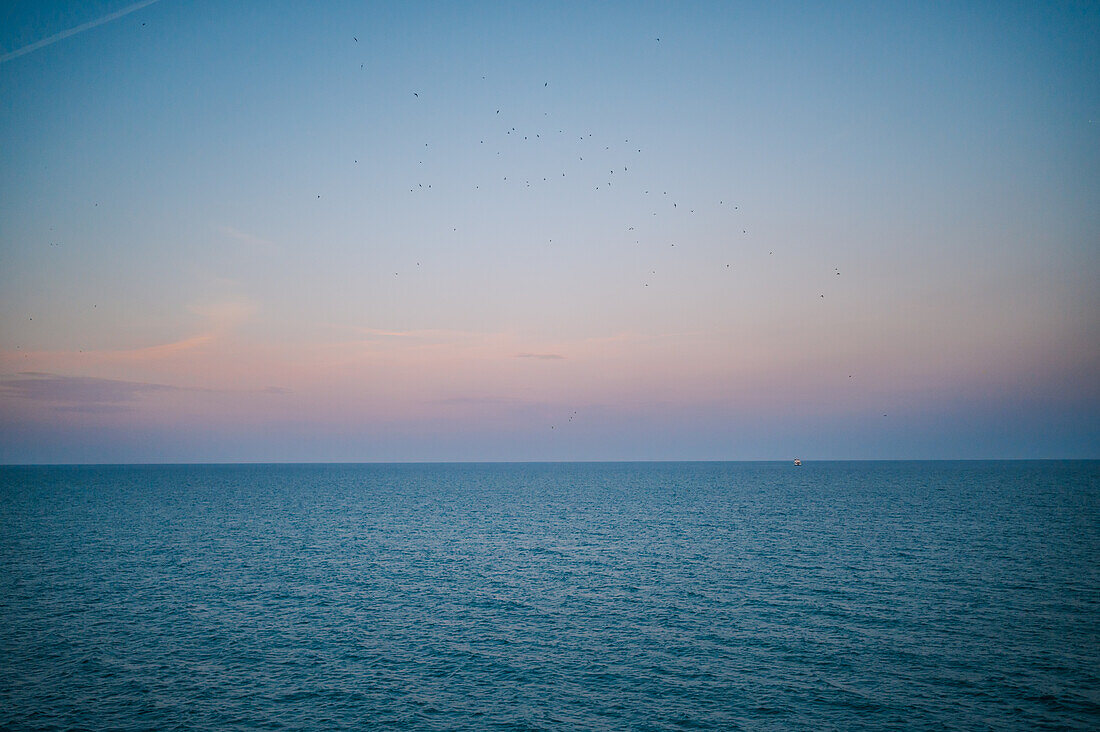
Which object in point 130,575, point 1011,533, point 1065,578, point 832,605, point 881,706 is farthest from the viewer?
point 1011,533

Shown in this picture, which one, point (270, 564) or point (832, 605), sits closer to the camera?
point (832, 605)

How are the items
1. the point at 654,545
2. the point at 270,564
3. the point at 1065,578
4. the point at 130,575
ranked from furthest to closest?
the point at 654,545, the point at 270,564, the point at 130,575, the point at 1065,578

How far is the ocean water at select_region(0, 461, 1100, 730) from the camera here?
28281 millimetres

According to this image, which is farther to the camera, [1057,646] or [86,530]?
[86,530]

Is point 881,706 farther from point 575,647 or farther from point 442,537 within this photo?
point 442,537

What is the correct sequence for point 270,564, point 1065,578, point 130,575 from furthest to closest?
point 270,564, point 130,575, point 1065,578

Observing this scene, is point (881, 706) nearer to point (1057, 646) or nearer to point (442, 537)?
point (1057, 646)

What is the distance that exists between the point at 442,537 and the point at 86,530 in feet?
164

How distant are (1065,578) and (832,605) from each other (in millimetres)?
22503

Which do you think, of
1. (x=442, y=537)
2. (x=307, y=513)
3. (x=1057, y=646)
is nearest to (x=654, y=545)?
(x=442, y=537)

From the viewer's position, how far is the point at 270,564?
207 feet

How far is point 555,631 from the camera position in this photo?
39.5m

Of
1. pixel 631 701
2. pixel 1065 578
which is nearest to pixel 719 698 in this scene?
pixel 631 701

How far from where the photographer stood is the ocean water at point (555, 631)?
2828 centimetres
